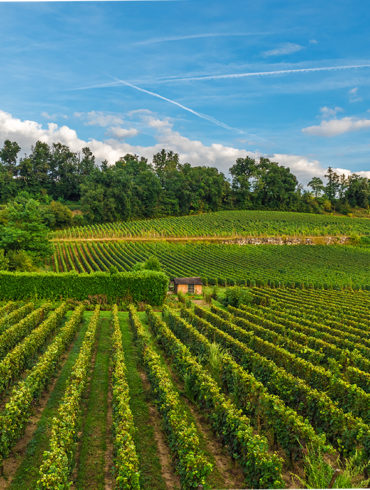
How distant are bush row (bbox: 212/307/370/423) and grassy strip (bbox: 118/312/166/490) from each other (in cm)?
533

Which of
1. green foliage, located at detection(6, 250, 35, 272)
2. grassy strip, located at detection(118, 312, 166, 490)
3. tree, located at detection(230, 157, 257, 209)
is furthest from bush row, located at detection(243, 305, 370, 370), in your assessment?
tree, located at detection(230, 157, 257, 209)

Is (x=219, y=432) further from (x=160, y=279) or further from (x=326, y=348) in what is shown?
(x=160, y=279)

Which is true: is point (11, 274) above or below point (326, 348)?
above

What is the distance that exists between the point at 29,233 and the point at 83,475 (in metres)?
38.7

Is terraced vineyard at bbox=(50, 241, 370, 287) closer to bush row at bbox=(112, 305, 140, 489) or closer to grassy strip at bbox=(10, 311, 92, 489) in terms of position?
grassy strip at bbox=(10, 311, 92, 489)

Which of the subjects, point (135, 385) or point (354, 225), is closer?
point (135, 385)

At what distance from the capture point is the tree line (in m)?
95.8

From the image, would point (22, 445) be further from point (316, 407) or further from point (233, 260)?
point (233, 260)

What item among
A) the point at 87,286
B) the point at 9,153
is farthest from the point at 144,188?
the point at 87,286

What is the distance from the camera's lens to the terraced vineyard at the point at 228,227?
77875 millimetres

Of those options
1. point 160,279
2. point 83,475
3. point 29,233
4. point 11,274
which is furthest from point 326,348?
point 29,233

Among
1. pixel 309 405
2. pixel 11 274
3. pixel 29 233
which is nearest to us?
pixel 309 405

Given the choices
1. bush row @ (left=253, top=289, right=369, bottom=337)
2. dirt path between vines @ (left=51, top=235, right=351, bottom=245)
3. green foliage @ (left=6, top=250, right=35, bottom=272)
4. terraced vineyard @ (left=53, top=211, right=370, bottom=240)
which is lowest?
bush row @ (left=253, top=289, right=369, bottom=337)

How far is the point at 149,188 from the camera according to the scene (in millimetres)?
105812
